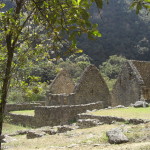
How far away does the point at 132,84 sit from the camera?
20797mm

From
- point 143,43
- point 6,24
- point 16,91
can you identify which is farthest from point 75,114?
point 143,43

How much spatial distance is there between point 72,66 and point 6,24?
176 ft

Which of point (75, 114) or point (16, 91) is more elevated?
point (16, 91)

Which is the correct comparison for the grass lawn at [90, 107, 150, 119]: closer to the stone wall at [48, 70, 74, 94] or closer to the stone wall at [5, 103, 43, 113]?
the stone wall at [48, 70, 74, 94]

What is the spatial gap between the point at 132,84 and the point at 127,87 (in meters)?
0.74

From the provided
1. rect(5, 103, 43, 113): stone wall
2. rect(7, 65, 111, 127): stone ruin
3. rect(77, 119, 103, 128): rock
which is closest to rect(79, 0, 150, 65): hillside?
rect(5, 103, 43, 113): stone wall

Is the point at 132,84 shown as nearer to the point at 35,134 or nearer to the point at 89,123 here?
the point at 89,123

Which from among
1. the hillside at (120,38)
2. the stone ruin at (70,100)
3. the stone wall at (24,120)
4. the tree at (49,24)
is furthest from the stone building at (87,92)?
the hillside at (120,38)

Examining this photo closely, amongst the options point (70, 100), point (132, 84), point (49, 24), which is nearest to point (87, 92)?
point (70, 100)

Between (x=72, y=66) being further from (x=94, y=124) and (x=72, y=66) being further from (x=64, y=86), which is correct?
(x=94, y=124)

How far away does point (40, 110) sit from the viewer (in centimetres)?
1666

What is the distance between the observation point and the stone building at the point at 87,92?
18.4m

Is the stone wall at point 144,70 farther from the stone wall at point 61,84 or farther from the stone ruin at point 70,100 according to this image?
the stone wall at point 61,84

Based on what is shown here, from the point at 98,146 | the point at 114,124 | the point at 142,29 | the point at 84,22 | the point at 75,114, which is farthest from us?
the point at 142,29
